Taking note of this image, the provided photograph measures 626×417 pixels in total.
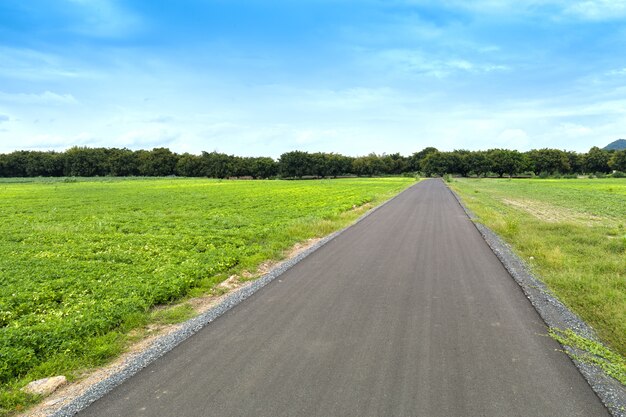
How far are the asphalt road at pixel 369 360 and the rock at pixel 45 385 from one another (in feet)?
3.20

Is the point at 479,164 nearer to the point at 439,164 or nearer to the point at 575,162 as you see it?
the point at 439,164

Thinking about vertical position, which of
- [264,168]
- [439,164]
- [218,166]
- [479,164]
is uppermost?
[439,164]

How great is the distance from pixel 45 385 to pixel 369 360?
477 cm

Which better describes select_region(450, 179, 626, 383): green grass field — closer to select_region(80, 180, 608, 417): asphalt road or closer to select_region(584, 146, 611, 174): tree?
select_region(80, 180, 608, 417): asphalt road

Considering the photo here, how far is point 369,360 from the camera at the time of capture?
554 cm

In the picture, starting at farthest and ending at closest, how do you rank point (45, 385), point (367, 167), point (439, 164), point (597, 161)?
point (367, 167) < point (439, 164) < point (597, 161) < point (45, 385)

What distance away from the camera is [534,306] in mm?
7746

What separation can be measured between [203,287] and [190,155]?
16125 centimetres

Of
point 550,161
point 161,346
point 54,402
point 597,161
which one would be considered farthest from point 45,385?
point 597,161

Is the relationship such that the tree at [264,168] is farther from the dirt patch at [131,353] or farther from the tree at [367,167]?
the dirt patch at [131,353]

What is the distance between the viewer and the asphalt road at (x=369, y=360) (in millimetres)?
4547

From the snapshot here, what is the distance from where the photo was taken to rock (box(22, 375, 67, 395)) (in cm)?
511

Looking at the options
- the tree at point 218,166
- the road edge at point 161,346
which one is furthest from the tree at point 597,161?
the road edge at point 161,346

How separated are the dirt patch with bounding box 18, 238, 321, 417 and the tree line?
140 meters
